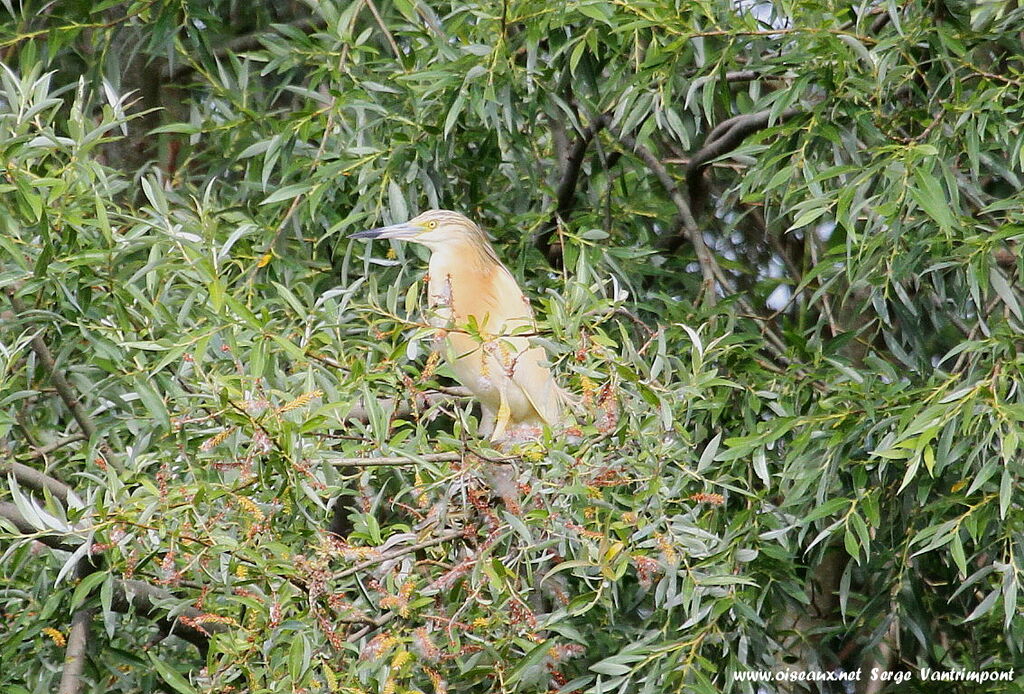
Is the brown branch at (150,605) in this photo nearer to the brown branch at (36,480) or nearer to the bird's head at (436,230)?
the brown branch at (36,480)

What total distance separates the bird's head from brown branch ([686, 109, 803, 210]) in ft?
2.04

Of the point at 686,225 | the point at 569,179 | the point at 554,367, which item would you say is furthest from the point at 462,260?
the point at 554,367

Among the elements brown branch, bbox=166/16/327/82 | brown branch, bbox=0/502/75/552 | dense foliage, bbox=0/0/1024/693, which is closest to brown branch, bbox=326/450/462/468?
dense foliage, bbox=0/0/1024/693

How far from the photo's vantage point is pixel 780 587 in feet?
9.35

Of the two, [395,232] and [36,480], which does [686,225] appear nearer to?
[395,232]

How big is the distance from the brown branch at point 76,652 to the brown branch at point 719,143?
1.76 meters

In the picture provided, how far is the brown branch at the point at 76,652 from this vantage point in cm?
258

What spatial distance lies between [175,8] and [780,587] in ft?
6.39

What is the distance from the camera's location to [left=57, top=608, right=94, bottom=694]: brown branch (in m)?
2.58

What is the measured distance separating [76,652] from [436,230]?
1217mm

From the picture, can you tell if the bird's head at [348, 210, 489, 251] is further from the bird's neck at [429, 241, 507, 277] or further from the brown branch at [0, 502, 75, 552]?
the brown branch at [0, 502, 75, 552]

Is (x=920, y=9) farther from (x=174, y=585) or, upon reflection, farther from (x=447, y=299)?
(x=174, y=585)

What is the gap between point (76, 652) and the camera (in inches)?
102

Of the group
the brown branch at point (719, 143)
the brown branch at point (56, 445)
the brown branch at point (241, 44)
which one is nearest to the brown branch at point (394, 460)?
the brown branch at point (56, 445)
